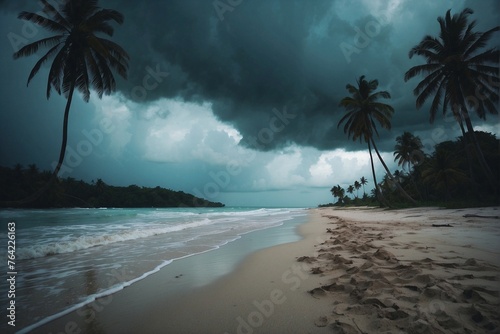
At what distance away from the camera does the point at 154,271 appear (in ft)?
15.7

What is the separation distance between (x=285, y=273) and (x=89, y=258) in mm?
5675

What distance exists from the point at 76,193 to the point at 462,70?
101378 mm

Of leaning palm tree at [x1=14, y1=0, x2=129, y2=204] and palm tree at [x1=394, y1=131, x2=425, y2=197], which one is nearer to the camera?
leaning palm tree at [x1=14, y1=0, x2=129, y2=204]

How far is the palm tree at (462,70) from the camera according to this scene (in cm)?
1636

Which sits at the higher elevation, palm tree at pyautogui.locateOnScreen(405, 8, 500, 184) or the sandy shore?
palm tree at pyautogui.locateOnScreen(405, 8, 500, 184)

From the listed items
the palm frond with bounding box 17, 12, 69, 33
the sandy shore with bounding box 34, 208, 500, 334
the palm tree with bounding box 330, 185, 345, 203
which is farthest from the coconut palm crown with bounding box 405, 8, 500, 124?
the palm tree with bounding box 330, 185, 345, 203

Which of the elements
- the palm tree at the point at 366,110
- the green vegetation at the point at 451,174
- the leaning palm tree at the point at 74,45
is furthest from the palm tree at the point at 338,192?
the leaning palm tree at the point at 74,45

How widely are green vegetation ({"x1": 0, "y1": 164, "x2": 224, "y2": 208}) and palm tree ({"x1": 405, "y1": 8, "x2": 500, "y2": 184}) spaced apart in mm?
27744

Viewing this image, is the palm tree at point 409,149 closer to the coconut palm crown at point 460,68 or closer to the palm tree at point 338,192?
the coconut palm crown at point 460,68

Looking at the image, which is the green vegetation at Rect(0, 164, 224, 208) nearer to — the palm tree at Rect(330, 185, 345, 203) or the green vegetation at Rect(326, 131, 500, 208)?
the green vegetation at Rect(326, 131, 500, 208)

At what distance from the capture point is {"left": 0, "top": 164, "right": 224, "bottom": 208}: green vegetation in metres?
49.1

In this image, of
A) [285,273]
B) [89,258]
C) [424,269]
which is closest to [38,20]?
[89,258]

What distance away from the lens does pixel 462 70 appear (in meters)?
16.8

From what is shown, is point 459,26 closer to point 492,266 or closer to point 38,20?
point 492,266
